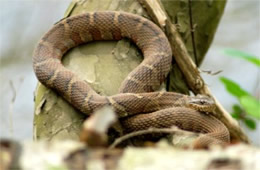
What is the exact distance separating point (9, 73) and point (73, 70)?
551 cm

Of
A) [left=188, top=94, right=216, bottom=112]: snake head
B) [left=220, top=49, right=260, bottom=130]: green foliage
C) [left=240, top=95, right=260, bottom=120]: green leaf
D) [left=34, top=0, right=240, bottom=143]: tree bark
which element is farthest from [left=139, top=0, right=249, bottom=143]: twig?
[left=240, top=95, right=260, bottom=120]: green leaf

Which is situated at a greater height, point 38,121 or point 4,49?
point 38,121

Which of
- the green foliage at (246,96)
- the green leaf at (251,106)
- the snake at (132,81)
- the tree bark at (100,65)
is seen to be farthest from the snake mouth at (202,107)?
the green leaf at (251,106)

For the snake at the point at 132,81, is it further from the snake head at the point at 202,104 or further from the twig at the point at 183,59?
the twig at the point at 183,59

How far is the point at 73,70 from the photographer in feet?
16.6

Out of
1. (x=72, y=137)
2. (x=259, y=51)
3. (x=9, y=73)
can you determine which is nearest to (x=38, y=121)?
(x=72, y=137)

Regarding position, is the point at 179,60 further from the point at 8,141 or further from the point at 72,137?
the point at 8,141

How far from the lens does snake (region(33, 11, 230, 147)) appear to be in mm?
4434

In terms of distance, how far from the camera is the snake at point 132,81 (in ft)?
14.5

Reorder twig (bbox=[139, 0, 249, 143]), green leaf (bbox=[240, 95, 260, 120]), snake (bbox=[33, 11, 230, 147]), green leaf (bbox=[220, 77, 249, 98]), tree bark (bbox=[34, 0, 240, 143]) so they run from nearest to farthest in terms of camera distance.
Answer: green leaf (bbox=[240, 95, 260, 120]), green leaf (bbox=[220, 77, 249, 98]), snake (bbox=[33, 11, 230, 147]), tree bark (bbox=[34, 0, 240, 143]), twig (bbox=[139, 0, 249, 143])

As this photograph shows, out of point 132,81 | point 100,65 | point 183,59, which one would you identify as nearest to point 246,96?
point 132,81

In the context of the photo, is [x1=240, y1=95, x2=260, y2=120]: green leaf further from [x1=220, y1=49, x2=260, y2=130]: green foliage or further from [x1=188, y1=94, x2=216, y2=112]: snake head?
[x1=188, y1=94, x2=216, y2=112]: snake head

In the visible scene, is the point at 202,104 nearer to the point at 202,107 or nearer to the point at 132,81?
the point at 202,107

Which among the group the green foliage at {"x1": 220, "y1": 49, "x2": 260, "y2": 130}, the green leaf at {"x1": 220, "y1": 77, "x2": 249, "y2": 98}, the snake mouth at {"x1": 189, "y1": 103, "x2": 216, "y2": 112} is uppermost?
the green foliage at {"x1": 220, "y1": 49, "x2": 260, "y2": 130}
